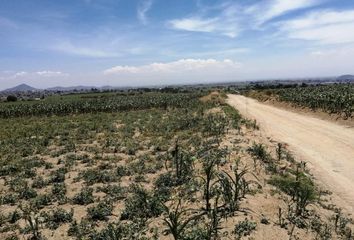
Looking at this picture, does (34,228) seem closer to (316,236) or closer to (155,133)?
(316,236)

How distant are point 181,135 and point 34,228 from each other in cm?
1387

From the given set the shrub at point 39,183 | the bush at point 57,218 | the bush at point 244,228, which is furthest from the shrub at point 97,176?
the bush at point 244,228

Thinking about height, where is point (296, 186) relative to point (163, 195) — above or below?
above

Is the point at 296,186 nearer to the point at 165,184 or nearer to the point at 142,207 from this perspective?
the point at 165,184

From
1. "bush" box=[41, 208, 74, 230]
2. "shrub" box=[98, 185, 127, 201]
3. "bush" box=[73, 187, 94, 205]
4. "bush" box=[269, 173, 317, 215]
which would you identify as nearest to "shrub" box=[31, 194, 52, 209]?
"bush" box=[73, 187, 94, 205]

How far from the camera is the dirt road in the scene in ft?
38.8

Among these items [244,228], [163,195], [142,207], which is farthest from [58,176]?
[244,228]

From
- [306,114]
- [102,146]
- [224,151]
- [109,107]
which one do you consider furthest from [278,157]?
[109,107]

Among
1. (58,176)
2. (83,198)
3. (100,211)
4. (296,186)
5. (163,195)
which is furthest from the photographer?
(58,176)

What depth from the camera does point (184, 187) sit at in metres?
11.0

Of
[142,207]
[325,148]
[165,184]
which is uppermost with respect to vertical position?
[142,207]

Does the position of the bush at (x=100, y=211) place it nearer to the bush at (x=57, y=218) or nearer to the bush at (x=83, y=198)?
the bush at (x=57, y=218)

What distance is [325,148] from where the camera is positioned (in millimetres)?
17734

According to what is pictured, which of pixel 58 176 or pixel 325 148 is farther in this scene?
pixel 325 148
